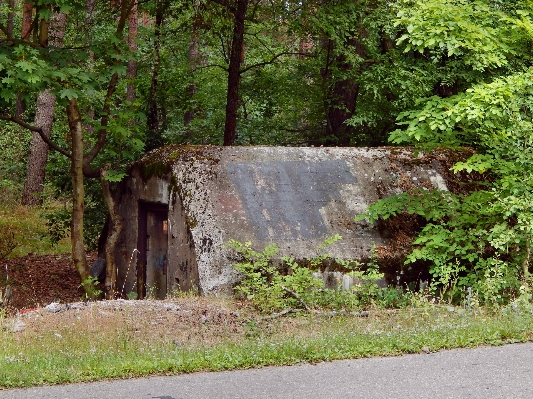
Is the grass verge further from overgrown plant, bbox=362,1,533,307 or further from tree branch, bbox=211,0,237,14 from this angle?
tree branch, bbox=211,0,237,14

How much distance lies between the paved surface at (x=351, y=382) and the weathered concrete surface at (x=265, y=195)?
14.6 feet

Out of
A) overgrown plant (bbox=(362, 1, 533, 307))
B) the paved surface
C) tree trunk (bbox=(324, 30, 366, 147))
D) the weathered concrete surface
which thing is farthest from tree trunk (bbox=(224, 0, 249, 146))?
the paved surface

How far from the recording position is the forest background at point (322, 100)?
10.0m

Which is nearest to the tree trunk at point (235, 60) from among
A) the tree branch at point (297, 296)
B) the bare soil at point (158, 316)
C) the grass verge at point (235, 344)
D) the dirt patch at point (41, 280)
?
the dirt patch at point (41, 280)

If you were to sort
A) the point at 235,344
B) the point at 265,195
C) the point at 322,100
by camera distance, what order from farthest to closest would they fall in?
the point at 322,100
the point at 265,195
the point at 235,344

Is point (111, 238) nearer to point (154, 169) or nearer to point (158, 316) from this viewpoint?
point (154, 169)

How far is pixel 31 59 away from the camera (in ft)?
34.4

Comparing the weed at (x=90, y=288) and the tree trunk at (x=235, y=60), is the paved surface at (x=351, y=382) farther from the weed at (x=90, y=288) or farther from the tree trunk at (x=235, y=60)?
the tree trunk at (x=235, y=60)

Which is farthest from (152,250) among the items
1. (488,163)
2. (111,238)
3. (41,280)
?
(488,163)

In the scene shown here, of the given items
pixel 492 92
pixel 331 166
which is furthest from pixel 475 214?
pixel 331 166

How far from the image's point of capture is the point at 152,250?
45.5ft

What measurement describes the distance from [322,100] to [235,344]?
41.3ft

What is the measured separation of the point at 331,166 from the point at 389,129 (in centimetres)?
567

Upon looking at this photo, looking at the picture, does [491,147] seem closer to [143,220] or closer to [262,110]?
[143,220]
